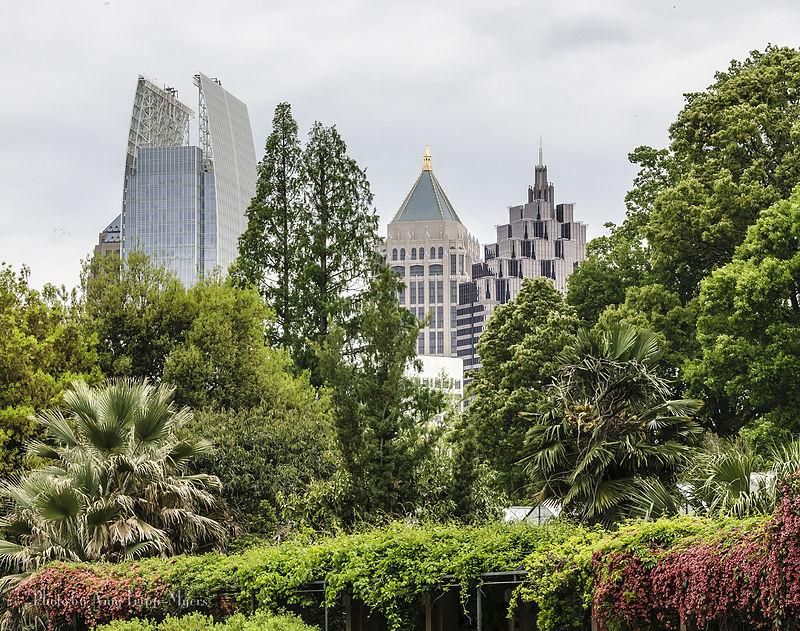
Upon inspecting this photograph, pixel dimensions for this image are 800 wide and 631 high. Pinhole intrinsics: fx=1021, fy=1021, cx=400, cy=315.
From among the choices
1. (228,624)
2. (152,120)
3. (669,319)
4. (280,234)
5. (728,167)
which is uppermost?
(152,120)

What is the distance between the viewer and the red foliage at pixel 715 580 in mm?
8500

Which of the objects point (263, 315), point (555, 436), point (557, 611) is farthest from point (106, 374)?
point (557, 611)

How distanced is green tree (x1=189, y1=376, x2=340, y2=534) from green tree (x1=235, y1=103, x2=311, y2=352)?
932 cm

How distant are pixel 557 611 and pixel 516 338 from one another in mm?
20415

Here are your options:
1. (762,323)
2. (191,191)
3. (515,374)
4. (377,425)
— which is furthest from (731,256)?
(191,191)

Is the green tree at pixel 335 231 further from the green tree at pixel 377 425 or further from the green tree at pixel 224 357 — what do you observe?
the green tree at pixel 377 425

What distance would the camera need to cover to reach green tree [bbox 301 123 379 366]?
3406 cm

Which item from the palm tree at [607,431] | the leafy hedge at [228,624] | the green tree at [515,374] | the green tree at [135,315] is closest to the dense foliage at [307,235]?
the green tree at [135,315]

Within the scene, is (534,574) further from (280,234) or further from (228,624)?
(280,234)

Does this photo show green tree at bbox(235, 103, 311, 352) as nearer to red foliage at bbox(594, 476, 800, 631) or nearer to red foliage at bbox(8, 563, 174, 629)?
red foliage at bbox(8, 563, 174, 629)

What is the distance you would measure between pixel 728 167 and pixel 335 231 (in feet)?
43.2

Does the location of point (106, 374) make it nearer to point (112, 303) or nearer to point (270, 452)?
point (112, 303)

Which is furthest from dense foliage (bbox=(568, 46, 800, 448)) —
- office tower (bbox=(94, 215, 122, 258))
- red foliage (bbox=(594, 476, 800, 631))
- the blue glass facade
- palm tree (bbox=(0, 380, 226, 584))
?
office tower (bbox=(94, 215, 122, 258))

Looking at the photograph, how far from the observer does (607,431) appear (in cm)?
1738
